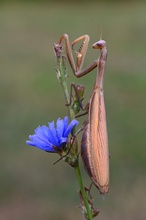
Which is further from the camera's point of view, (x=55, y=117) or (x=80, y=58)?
(x=55, y=117)

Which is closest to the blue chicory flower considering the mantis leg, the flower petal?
the flower petal

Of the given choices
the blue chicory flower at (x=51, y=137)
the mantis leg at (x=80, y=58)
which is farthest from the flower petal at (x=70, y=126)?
the mantis leg at (x=80, y=58)

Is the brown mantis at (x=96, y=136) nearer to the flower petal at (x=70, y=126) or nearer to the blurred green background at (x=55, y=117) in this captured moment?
the flower petal at (x=70, y=126)

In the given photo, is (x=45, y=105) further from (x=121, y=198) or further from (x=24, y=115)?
(x=121, y=198)

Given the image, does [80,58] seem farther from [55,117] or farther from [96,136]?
[55,117]

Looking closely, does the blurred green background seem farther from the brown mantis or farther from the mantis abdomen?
the mantis abdomen

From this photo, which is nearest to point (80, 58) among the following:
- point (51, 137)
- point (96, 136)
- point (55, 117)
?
point (96, 136)
